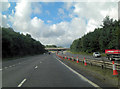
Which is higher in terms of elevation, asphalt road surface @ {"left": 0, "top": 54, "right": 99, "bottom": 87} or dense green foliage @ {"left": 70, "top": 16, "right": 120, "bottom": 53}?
dense green foliage @ {"left": 70, "top": 16, "right": 120, "bottom": 53}

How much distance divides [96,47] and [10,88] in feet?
277

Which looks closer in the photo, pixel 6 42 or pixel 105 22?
pixel 6 42

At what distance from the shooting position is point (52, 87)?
7.80 meters

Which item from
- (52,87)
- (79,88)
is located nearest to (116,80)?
(79,88)

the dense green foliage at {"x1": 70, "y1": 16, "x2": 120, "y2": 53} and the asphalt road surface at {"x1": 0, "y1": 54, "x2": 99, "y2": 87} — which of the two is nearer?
the asphalt road surface at {"x1": 0, "y1": 54, "x2": 99, "y2": 87}

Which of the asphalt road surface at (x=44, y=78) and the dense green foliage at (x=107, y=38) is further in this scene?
the dense green foliage at (x=107, y=38)

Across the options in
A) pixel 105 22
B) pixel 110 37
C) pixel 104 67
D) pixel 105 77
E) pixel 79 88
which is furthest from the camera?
pixel 105 22

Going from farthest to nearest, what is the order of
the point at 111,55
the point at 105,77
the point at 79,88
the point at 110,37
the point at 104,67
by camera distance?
the point at 110,37 → the point at 111,55 → the point at 104,67 → the point at 105,77 → the point at 79,88

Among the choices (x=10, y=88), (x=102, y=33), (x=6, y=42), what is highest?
(x=102, y=33)

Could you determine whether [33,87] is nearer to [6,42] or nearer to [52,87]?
[52,87]

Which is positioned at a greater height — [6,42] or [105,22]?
[105,22]

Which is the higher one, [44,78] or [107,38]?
[107,38]

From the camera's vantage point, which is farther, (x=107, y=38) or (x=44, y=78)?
(x=107, y=38)

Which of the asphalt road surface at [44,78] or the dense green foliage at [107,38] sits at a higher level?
the dense green foliage at [107,38]
